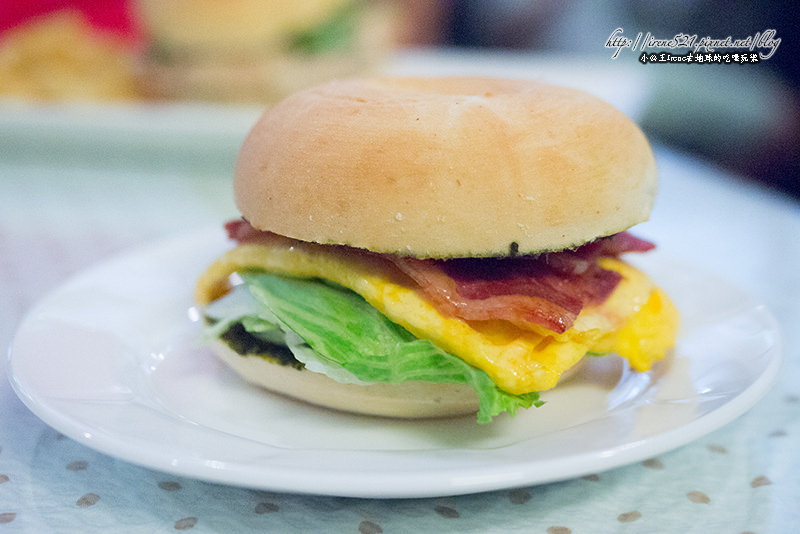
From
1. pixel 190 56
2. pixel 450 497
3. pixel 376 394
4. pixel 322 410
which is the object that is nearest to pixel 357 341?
pixel 376 394

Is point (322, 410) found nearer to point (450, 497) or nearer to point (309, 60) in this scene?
point (450, 497)

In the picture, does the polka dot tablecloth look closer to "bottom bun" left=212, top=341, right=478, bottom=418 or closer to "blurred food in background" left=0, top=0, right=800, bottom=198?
"bottom bun" left=212, top=341, right=478, bottom=418

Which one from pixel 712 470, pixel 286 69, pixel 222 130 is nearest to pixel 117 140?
pixel 222 130

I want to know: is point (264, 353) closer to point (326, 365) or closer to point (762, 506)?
point (326, 365)

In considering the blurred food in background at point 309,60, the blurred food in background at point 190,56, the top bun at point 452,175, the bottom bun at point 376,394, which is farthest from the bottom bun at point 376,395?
the blurred food in background at point 190,56

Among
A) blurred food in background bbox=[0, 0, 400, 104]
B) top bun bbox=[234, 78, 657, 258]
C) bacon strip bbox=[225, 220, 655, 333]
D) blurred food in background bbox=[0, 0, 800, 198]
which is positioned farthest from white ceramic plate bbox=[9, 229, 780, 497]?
blurred food in background bbox=[0, 0, 400, 104]

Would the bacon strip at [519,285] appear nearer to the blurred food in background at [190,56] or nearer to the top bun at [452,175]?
the top bun at [452,175]
